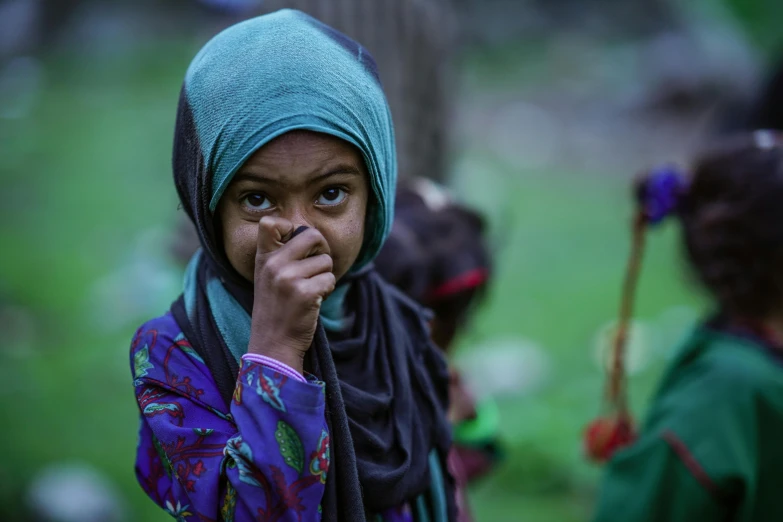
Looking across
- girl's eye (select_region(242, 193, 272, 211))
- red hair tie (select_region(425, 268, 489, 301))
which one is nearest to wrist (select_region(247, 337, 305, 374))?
girl's eye (select_region(242, 193, 272, 211))

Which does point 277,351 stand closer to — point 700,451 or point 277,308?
point 277,308

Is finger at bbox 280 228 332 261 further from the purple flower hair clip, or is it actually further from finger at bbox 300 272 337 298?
the purple flower hair clip

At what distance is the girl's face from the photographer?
4.47 feet

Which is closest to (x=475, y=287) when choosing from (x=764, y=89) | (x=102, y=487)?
(x=102, y=487)

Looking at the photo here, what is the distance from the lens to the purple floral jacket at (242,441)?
4.30 feet

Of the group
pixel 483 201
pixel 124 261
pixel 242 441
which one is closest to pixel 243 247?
pixel 242 441

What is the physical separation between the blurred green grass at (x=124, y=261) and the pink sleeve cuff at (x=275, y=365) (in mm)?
1674

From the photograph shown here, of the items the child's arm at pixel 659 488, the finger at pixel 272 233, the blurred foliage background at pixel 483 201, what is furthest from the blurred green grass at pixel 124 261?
the finger at pixel 272 233

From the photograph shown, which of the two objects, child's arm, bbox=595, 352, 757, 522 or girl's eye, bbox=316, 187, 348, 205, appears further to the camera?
child's arm, bbox=595, 352, 757, 522

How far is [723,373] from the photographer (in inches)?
90.3

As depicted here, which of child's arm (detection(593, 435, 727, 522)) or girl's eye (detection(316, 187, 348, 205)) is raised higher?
girl's eye (detection(316, 187, 348, 205))

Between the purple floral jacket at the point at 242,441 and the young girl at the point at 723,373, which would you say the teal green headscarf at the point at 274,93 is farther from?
the young girl at the point at 723,373

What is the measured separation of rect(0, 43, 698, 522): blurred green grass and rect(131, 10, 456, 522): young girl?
1467 mm

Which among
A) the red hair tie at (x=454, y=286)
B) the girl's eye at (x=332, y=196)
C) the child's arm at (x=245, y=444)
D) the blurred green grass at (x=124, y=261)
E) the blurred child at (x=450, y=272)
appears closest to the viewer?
the child's arm at (x=245, y=444)
